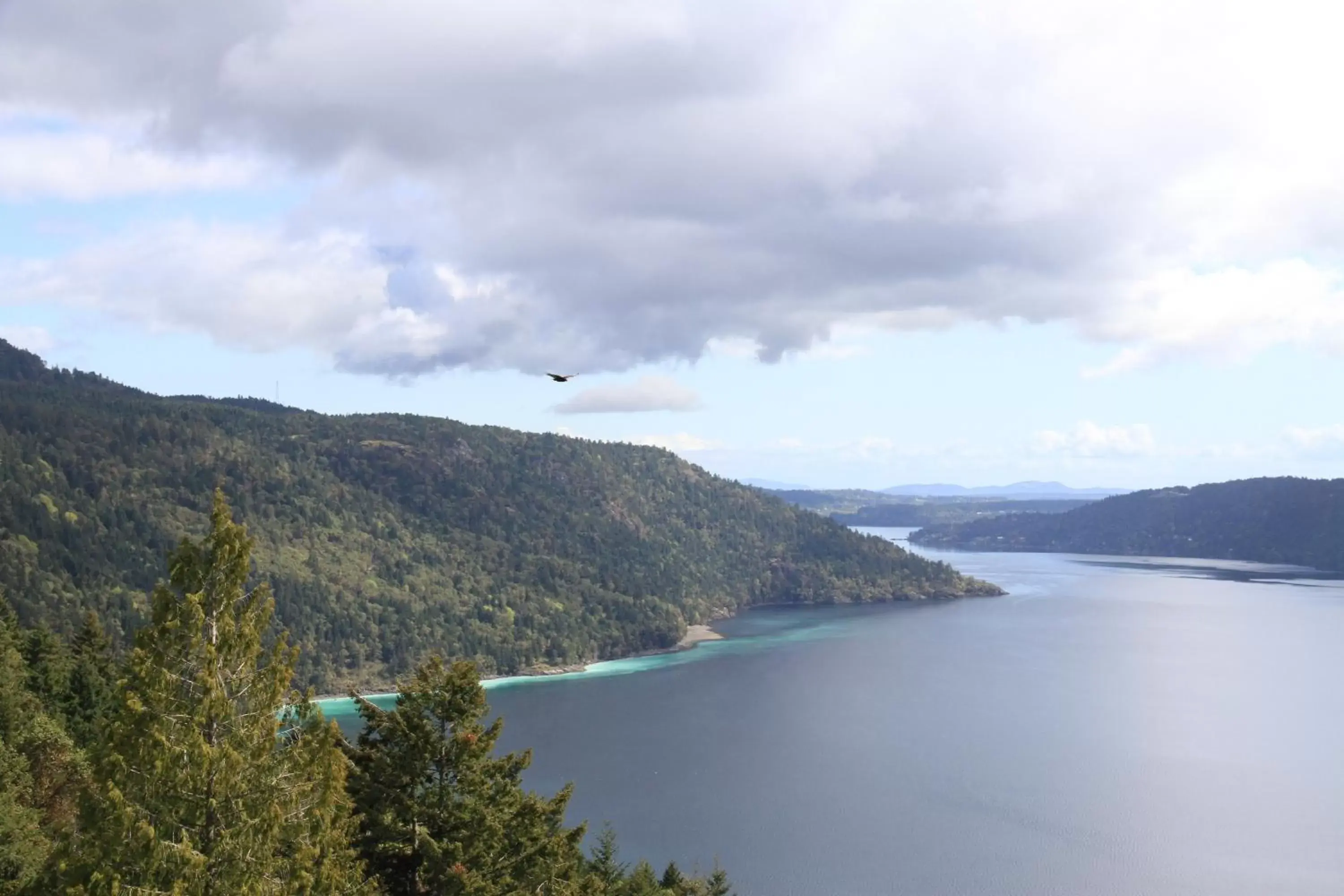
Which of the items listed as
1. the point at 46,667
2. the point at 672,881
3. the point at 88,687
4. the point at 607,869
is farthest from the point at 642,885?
the point at 46,667

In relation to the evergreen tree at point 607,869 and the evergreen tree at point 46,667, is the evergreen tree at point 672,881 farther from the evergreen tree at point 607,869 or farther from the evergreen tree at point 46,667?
the evergreen tree at point 46,667

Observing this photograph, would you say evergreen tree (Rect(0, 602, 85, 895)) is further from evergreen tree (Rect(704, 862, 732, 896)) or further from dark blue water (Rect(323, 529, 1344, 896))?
dark blue water (Rect(323, 529, 1344, 896))

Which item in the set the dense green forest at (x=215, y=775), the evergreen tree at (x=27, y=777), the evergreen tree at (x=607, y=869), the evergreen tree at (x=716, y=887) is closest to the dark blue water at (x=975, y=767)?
the evergreen tree at (x=716, y=887)

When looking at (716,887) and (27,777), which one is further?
(716,887)

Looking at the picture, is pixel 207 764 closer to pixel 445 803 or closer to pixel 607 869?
pixel 445 803

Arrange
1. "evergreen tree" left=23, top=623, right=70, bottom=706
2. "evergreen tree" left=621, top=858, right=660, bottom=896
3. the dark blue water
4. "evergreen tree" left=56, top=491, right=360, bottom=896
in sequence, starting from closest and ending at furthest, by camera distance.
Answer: "evergreen tree" left=56, top=491, right=360, bottom=896, "evergreen tree" left=621, top=858, right=660, bottom=896, "evergreen tree" left=23, top=623, right=70, bottom=706, the dark blue water

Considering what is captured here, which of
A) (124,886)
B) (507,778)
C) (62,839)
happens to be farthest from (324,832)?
(507,778)

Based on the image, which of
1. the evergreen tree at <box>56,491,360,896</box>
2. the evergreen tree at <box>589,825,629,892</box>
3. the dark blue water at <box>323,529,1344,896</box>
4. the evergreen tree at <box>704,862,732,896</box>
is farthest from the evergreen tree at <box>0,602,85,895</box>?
the dark blue water at <box>323,529,1344,896</box>
